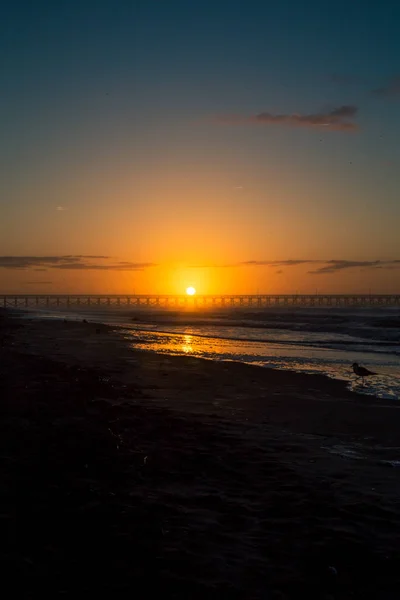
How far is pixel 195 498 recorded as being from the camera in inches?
237

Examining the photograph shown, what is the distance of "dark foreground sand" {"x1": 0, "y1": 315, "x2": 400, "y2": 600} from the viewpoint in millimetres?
4293

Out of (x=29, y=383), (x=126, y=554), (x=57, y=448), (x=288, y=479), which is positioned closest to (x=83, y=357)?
(x=29, y=383)

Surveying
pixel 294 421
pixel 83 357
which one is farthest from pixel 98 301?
pixel 294 421

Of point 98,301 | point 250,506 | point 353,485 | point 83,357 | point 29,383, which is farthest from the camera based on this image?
point 98,301

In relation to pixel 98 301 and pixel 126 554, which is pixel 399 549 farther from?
pixel 98 301

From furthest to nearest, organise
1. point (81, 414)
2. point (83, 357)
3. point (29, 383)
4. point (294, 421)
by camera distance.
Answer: point (83, 357) < point (29, 383) < point (294, 421) < point (81, 414)

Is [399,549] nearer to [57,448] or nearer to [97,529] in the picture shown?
[97,529]

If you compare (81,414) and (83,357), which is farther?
(83,357)

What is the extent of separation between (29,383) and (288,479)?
26.8 ft

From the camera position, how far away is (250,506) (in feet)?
19.2

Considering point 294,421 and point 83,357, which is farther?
point 83,357

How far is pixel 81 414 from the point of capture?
984cm

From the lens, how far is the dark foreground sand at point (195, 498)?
14.1 feet

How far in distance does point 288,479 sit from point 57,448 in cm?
325
